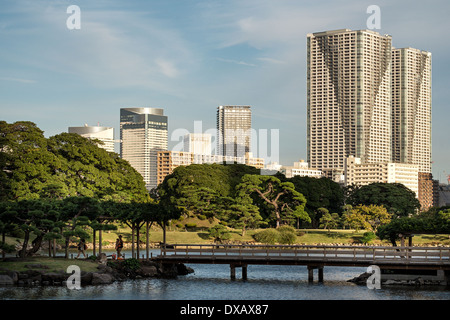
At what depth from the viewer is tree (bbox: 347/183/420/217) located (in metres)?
135

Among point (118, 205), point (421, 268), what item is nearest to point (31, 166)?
point (118, 205)

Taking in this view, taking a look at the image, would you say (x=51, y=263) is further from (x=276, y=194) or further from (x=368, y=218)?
(x=368, y=218)

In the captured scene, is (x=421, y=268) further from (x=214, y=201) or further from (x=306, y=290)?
(x=214, y=201)

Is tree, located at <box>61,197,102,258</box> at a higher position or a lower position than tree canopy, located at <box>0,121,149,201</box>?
lower

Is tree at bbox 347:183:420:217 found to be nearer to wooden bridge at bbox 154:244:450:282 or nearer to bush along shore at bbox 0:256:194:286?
wooden bridge at bbox 154:244:450:282

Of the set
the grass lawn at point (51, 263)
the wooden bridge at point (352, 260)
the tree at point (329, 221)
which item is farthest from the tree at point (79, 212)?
the tree at point (329, 221)

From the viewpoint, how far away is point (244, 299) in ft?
130

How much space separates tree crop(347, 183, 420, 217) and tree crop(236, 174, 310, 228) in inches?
1288

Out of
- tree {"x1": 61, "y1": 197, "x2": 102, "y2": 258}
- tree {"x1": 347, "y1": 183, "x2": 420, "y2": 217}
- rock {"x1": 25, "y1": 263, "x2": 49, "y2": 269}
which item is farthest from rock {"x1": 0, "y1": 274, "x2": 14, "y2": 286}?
tree {"x1": 347, "y1": 183, "x2": 420, "y2": 217}

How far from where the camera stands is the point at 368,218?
110438 millimetres

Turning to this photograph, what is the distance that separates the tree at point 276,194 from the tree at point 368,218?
7390mm

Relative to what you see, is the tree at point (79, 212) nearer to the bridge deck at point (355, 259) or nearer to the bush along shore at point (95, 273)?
the bush along shore at point (95, 273)
